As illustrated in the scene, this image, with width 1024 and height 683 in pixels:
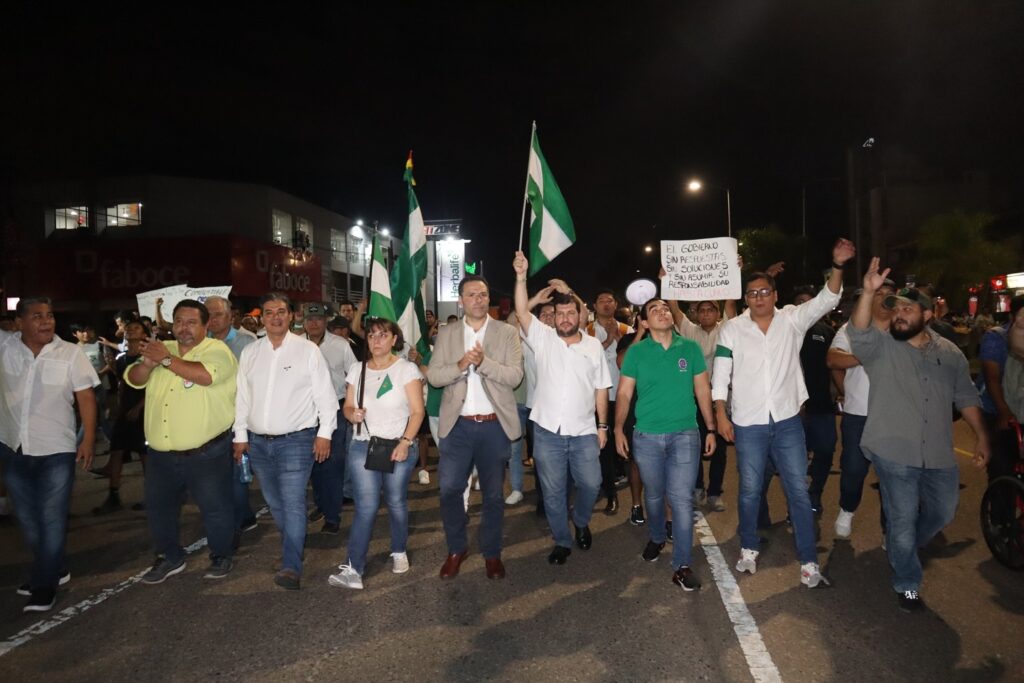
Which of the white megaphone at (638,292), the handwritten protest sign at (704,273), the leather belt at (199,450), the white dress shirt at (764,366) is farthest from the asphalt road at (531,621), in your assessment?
the white megaphone at (638,292)

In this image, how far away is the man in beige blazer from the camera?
532 cm

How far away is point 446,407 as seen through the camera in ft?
17.5

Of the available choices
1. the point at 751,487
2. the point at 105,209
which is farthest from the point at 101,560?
the point at 105,209

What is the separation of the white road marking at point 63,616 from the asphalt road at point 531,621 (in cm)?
2

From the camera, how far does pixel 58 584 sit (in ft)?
16.5

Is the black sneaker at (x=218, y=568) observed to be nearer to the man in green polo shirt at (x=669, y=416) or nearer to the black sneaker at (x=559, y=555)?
the black sneaker at (x=559, y=555)

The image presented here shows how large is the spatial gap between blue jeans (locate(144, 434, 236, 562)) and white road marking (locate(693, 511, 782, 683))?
11.7 feet

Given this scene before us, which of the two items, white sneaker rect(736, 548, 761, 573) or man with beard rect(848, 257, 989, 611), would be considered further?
white sneaker rect(736, 548, 761, 573)

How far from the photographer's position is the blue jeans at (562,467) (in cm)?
553

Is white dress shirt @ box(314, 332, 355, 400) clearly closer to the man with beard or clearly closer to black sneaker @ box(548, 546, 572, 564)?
black sneaker @ box(548, 546, 572, 564)

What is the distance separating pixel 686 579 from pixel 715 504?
2.38 m

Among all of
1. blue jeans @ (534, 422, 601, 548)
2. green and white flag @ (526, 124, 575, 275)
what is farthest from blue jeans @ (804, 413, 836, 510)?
green and white flag @ (526, 124, 575, 275)

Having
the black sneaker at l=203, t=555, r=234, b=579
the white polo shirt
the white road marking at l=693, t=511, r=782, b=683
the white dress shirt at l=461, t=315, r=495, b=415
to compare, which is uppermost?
the white polo shirt

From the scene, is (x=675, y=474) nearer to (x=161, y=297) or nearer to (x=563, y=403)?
(x=563, y=403)
